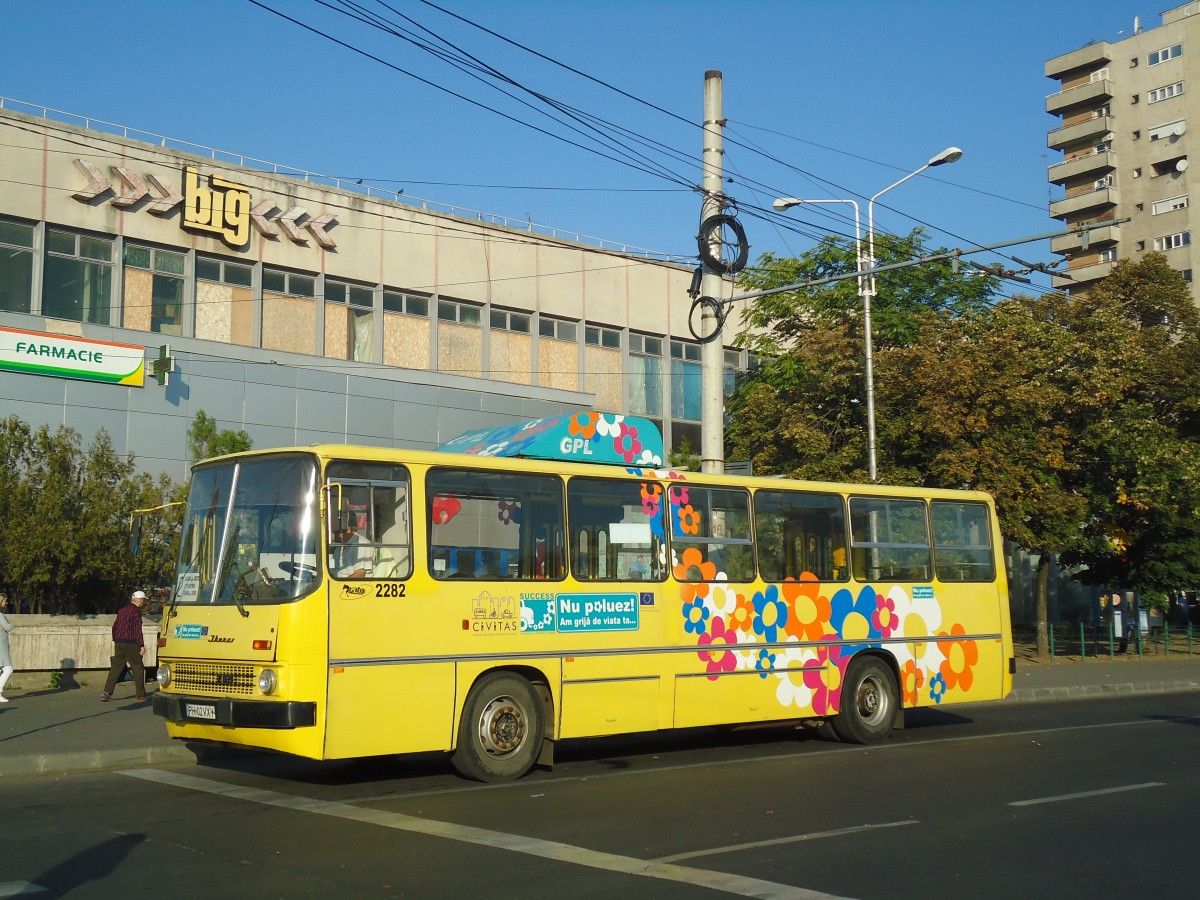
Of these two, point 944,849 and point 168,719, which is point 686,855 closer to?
point 944,849

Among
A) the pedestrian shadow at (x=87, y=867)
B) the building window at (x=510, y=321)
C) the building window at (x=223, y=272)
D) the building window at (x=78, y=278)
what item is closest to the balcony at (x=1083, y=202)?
the building window at (x=510, y=321)

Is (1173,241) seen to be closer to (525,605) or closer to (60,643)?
(60,643)

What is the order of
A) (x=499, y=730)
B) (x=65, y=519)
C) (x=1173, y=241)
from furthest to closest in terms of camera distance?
(x=1173, y=241), (x=65, y=519), (x=499, y=730)

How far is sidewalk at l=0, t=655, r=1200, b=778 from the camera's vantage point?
12602 mm

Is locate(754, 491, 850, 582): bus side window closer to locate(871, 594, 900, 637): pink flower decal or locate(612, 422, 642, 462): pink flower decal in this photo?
locate(871, 594, 900, 637): pink flower decal

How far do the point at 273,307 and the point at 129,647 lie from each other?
16.6 meters

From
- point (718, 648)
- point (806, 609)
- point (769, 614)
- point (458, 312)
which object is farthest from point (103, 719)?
point (458, 312)

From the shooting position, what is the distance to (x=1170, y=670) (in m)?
29.3

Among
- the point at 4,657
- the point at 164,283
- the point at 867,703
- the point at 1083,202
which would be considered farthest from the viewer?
the point at 1083,202

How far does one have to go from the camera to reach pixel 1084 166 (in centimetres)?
7869

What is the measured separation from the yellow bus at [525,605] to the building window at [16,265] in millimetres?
20310

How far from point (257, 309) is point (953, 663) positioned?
2244 centimetres

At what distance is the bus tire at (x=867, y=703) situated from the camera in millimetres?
15219

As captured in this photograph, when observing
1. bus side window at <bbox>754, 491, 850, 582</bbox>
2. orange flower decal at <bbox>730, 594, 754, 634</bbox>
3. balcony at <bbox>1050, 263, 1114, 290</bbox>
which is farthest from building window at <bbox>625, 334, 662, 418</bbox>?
balcony at <bbox>1050, 263, 1114, 290</bbox>
